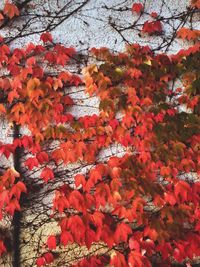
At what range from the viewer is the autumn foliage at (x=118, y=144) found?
4.43 m

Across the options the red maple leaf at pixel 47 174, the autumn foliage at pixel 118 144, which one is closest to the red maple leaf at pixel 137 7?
the autumn foliage at pixel 118 144

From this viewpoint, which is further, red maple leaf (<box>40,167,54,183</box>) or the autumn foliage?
red maple leaf (<box>40,167,54,183</box>)

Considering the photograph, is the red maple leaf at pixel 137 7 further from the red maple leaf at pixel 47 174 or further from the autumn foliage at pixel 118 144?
the red maple leaf at pixel 47 174

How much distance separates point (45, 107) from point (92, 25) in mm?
1346

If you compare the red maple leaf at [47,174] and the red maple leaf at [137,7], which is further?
the red maple leaf at [137,7]

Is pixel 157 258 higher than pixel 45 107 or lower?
lower

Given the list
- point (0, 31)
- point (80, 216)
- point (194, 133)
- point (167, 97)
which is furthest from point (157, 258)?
point (0, 31)

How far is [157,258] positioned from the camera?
186 inches

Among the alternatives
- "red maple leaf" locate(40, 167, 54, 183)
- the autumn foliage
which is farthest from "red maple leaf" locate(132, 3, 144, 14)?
"red maple leaf" locate(40, 167, 54, 183)

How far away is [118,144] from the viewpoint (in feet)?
15.9

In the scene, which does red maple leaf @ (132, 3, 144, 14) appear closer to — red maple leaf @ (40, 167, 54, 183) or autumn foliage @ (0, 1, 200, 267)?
autumn foliage @ (0, 1, 200, 267)

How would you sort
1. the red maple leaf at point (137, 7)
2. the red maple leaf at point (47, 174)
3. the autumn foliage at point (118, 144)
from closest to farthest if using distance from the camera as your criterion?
the autumn foliage at point (118, 144)
the red maple leaf at point (47, 174)
the red maple leaf at point (137, 7)

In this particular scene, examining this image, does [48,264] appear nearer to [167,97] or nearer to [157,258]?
[157,258]

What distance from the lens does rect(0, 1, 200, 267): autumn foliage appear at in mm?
4426
